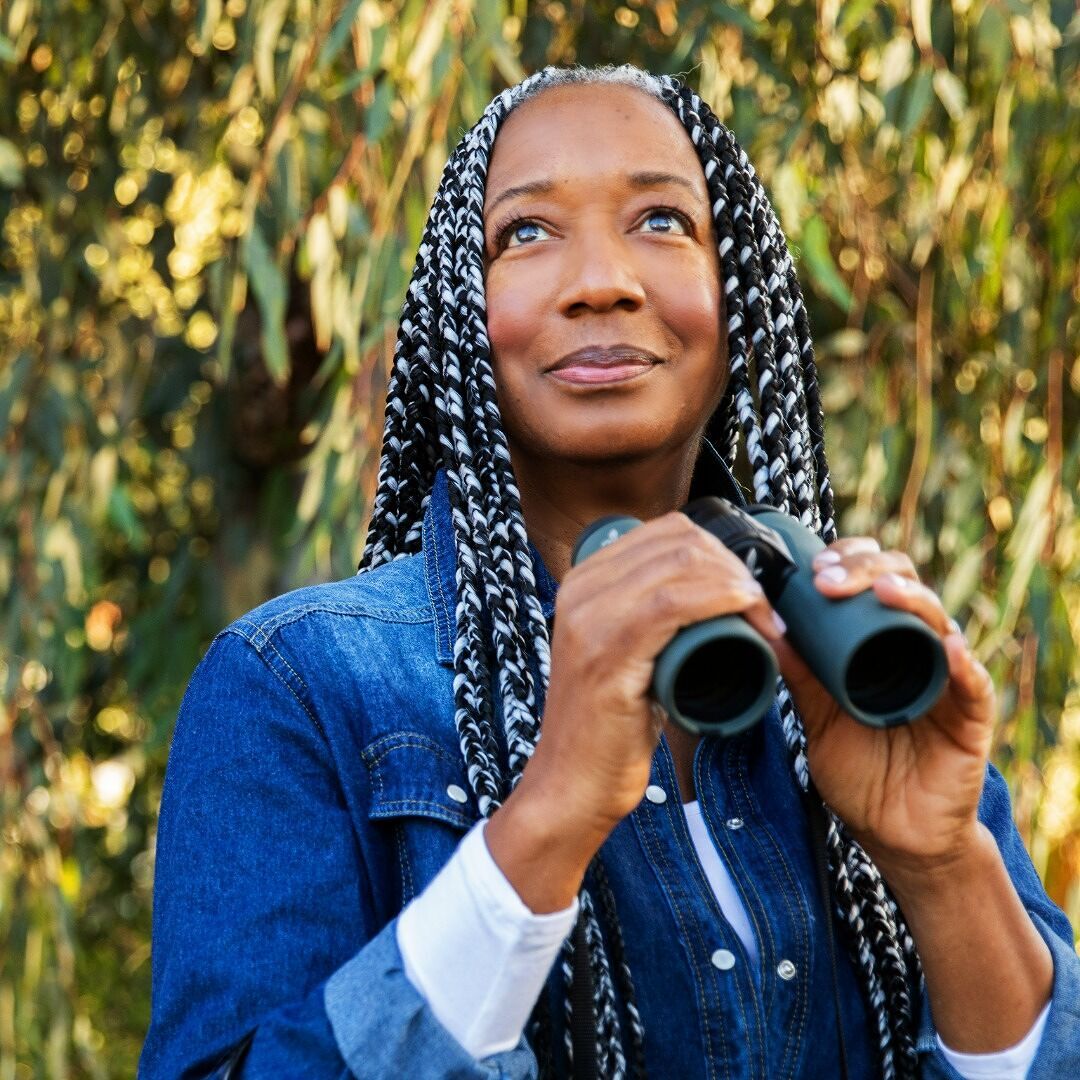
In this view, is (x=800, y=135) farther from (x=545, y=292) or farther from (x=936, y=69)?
(x=545, y=292)

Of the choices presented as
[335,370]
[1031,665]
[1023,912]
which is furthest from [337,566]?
[1023,912]

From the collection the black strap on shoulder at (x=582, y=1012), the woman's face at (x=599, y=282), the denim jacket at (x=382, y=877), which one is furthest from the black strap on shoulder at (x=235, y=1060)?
the woman's face at (x=599, y=282)

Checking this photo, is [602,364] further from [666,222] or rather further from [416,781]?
[416,781]

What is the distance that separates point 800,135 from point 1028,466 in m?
0.79

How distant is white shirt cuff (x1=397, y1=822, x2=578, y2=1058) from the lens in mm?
1303

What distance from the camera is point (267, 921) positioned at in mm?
1386

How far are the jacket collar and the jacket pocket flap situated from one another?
104mm

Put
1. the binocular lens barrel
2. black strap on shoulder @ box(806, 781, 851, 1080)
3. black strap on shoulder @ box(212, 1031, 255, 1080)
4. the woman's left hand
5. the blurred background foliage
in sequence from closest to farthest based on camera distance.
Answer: the binocular lens barrel, black strap on shoulder @ box(212, 1031, 255, 1080), the woman's left hand, black strap on shoulder @ box(806, 781, 851, 1080), the blurred background foliage

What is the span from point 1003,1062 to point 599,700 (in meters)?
0.51

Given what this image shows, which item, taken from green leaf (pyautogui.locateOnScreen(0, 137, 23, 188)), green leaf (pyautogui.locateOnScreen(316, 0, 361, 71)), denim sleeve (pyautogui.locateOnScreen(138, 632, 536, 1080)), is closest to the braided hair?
denim sleeve (pyautogui.locateOnScreen(138, 632, 536, 1080))

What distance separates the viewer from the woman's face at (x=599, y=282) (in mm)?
1655

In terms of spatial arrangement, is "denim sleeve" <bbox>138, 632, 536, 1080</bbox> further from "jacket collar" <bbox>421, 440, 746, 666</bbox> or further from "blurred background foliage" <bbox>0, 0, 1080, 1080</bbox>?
"blurred background foliage" <bbox>0, 0, 1080, 1080</bbox>

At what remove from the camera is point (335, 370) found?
11.3ft

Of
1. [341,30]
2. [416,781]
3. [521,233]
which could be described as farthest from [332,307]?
[416,781]
